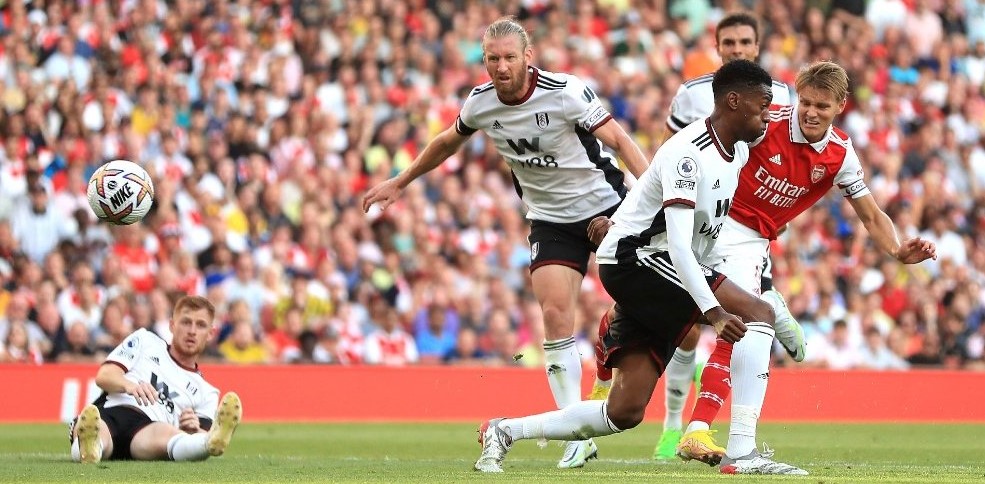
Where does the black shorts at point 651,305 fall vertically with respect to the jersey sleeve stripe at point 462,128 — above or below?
below

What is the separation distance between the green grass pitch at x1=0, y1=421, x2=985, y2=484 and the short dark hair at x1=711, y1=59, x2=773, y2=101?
1.78m

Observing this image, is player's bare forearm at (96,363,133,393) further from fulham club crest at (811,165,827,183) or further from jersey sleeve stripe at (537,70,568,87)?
fulham club crest at (811,165,827,183)

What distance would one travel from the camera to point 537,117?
908cm

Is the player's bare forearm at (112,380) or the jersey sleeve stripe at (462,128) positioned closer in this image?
the player's bare forearm at (112,380)

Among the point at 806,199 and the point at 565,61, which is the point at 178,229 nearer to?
the point at 565,61

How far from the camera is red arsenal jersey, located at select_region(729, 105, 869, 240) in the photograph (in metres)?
8.65

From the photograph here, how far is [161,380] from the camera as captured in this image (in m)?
9.53

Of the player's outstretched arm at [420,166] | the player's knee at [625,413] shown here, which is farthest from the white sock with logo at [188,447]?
the player's knee at [625,413]

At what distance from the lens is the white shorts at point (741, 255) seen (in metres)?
8.43

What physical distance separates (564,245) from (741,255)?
1.13 meters

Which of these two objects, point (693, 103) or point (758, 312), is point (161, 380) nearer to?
point (693, 103)

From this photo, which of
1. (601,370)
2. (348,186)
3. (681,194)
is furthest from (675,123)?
(348,186)

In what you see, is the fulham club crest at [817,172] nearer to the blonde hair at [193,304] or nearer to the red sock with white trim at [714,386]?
the red sock with white trim at [714,386]

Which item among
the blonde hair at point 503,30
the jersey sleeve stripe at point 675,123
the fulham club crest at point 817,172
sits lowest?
the fulham club crest at point 817,172
